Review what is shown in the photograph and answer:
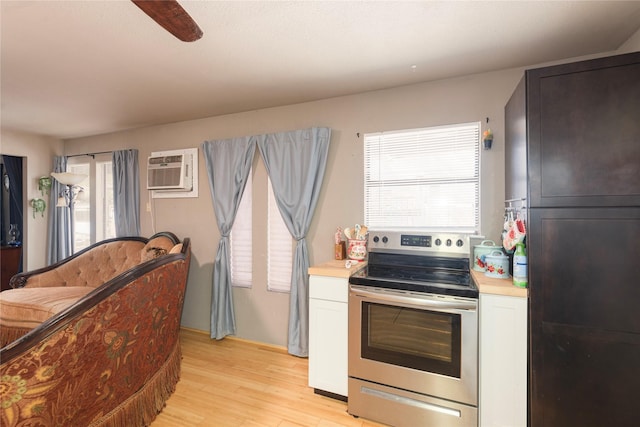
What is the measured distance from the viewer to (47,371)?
1296 millimetres

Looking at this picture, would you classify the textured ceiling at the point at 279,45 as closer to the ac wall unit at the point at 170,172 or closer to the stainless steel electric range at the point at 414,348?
the ac wall unit at the point at 170,172

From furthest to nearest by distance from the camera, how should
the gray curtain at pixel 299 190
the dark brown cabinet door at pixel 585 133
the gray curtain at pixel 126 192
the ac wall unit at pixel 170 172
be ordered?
the gray curtain at pixel 126 192
the ac wall unit at pixel 170 172
the gray curtain at pixel 299 190
the dark brown cabinet door at pixel 585 133

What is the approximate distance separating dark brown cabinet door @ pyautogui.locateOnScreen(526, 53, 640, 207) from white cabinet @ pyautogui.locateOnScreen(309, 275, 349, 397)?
1.30 metres

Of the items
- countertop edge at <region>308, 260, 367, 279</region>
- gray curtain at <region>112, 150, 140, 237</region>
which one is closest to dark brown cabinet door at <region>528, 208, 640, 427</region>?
countertop edge at <region>308, 260, 367, 279</region>

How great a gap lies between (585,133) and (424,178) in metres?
1.04

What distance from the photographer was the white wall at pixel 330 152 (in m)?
2.16

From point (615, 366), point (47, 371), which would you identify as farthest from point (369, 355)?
point (47, 371)

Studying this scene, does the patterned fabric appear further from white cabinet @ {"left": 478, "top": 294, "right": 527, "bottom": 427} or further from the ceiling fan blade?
white cabinet @ {"left": 478, "top": 294, "right": 527, "bottom": 427}

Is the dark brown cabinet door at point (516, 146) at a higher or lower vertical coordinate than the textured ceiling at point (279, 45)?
lower

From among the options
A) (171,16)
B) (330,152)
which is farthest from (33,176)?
(171,16)

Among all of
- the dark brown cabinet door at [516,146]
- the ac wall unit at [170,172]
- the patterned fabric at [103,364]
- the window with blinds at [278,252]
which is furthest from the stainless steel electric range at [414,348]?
the ac wall unit at [170,172]

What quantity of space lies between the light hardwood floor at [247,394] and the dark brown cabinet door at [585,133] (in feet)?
5.88

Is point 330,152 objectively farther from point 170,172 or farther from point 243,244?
point 170,172

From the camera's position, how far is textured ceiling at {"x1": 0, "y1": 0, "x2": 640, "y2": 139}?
4.77 ft
